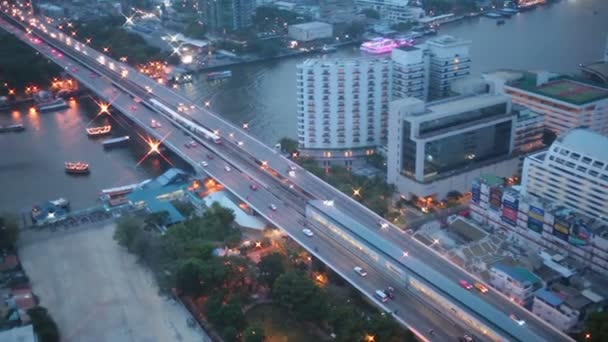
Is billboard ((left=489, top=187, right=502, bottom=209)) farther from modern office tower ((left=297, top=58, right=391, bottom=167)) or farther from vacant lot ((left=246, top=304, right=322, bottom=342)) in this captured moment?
vacant lot ((left=246, top=304, right=322, bottom=342))

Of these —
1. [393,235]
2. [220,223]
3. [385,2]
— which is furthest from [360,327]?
[385,2]

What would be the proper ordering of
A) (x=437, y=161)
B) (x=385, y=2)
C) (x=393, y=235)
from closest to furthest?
(x=393, y=235)
(x=437, y=161)
(x=385, y=2)

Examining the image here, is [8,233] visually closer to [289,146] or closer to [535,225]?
[289,146]

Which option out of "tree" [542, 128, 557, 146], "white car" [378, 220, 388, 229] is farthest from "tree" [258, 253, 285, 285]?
"tree" [542, 128, 557, 146]

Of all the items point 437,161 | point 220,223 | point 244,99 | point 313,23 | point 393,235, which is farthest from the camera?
point 313,23

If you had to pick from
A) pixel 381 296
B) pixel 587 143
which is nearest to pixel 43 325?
pixel 381 296

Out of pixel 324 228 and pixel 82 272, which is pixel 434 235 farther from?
pixel 82 272

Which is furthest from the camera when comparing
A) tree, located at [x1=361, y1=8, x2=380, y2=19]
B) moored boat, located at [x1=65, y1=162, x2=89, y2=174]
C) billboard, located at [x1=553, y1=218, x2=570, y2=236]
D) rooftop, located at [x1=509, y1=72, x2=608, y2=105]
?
tree, located at [x1=361, y1=8, x2=380, y2=19]
